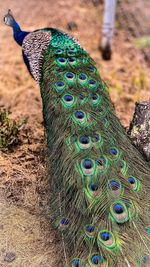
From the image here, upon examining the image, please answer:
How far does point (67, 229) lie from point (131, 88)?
402 cm

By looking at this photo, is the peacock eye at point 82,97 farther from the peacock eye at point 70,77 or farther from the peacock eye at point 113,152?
the peacock eye at point 113,152

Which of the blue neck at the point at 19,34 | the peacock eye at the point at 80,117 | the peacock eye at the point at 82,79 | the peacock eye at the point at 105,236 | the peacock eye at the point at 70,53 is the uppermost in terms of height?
the blue neck at the point at 19,34

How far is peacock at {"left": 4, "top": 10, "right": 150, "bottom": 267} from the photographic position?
313 centimetres

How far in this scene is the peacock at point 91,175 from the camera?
3.13m

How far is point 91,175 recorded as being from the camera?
3.44m

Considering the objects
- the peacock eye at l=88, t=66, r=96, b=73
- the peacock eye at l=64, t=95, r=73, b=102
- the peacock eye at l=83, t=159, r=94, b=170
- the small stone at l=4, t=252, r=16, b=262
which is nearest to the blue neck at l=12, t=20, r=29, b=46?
the peacock eye at l=88, t=66, r=96, b=73

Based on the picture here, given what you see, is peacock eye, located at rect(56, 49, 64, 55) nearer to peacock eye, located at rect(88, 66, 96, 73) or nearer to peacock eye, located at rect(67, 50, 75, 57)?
peacock eye, located at rect(67, 50, 75, 57)

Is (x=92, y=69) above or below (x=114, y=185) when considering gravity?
above

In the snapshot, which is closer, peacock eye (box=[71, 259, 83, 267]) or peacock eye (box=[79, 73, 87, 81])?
peacock eye (box=[71, 259, 83, 267])

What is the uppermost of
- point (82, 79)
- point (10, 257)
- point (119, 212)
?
point (82, 79)

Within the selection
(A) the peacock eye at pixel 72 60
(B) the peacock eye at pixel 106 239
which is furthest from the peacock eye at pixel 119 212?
(A) the peacock eye at pixel 72 60

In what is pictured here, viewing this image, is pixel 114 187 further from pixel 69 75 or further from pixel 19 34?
pixel 19 34

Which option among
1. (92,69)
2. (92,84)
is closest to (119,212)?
(92,84)

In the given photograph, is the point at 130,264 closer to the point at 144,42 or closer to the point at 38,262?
the point at 38,262
